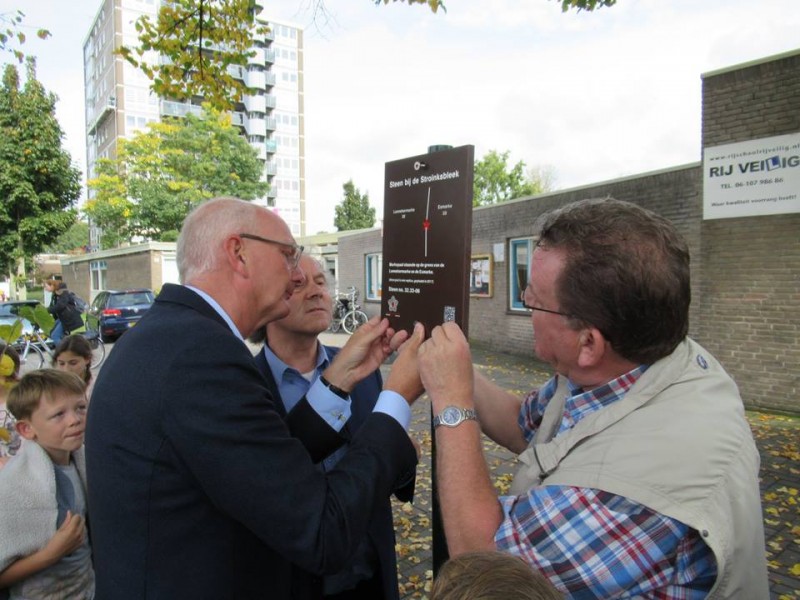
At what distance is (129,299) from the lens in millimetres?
17672

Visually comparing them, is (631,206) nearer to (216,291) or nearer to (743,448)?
(743,448)

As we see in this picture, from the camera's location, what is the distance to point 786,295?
7.85m

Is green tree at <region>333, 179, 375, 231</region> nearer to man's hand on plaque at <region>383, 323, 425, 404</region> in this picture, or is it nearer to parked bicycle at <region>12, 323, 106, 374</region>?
parked bicycle at <region>12, 323, 106, 374</region>

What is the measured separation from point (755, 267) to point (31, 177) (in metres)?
25.6

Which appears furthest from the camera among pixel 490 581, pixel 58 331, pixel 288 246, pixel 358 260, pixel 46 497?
pixel 358 260

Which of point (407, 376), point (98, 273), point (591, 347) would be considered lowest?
point (407, 376)

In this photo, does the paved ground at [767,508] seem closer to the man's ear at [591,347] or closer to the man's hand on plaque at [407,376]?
the man's hand on plaque at [407,376]

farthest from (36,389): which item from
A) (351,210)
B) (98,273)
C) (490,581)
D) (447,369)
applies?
(351,210)

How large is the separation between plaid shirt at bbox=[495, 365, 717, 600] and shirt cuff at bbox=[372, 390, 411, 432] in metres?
0.42

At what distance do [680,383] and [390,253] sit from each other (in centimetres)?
122

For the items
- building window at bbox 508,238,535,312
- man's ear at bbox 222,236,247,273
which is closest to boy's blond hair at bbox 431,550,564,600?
man's ear at bbox 222,236,247,273

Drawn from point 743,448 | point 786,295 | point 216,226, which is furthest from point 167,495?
point 786,295

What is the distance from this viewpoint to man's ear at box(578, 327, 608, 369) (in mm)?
1396

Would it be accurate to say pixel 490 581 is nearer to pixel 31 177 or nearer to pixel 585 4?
pixel 585 4
